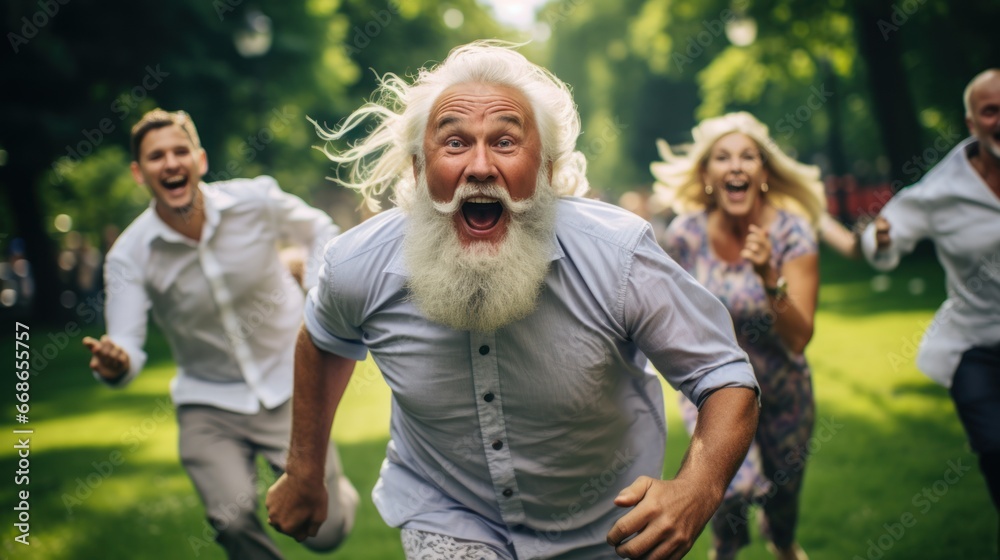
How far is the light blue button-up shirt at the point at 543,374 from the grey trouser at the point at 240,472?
163 cm

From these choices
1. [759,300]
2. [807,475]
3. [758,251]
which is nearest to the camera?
[758,251]

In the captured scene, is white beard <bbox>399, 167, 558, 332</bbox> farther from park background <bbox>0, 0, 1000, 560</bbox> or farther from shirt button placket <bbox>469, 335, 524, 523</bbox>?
park background <bbox>0, 0, 1000, 560</bbox>

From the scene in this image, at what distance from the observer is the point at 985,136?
17.3 feet

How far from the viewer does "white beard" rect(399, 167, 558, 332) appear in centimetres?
312

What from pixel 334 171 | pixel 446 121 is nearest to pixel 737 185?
pixel 446 121

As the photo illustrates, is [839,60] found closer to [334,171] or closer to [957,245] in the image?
[334,171]

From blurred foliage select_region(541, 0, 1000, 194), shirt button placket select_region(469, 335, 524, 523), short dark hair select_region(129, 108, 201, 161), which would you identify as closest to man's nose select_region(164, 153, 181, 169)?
short dark hair select_region(129, 108, 201, 161)

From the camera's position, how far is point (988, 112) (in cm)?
526

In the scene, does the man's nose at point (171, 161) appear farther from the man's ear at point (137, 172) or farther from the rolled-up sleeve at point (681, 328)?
the rolled-up sleeve at point (681, 328)

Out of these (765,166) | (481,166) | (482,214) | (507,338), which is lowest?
(765,166)

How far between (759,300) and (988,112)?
1.57m

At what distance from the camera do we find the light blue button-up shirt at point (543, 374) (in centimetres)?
308

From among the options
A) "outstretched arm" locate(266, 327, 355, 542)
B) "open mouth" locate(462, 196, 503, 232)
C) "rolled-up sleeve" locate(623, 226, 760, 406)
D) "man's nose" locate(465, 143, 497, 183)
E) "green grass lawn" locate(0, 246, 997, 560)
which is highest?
"man's nose" locate(465, 143, 497, 183)

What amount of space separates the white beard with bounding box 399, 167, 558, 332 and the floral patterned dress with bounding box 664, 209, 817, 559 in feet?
8.55
